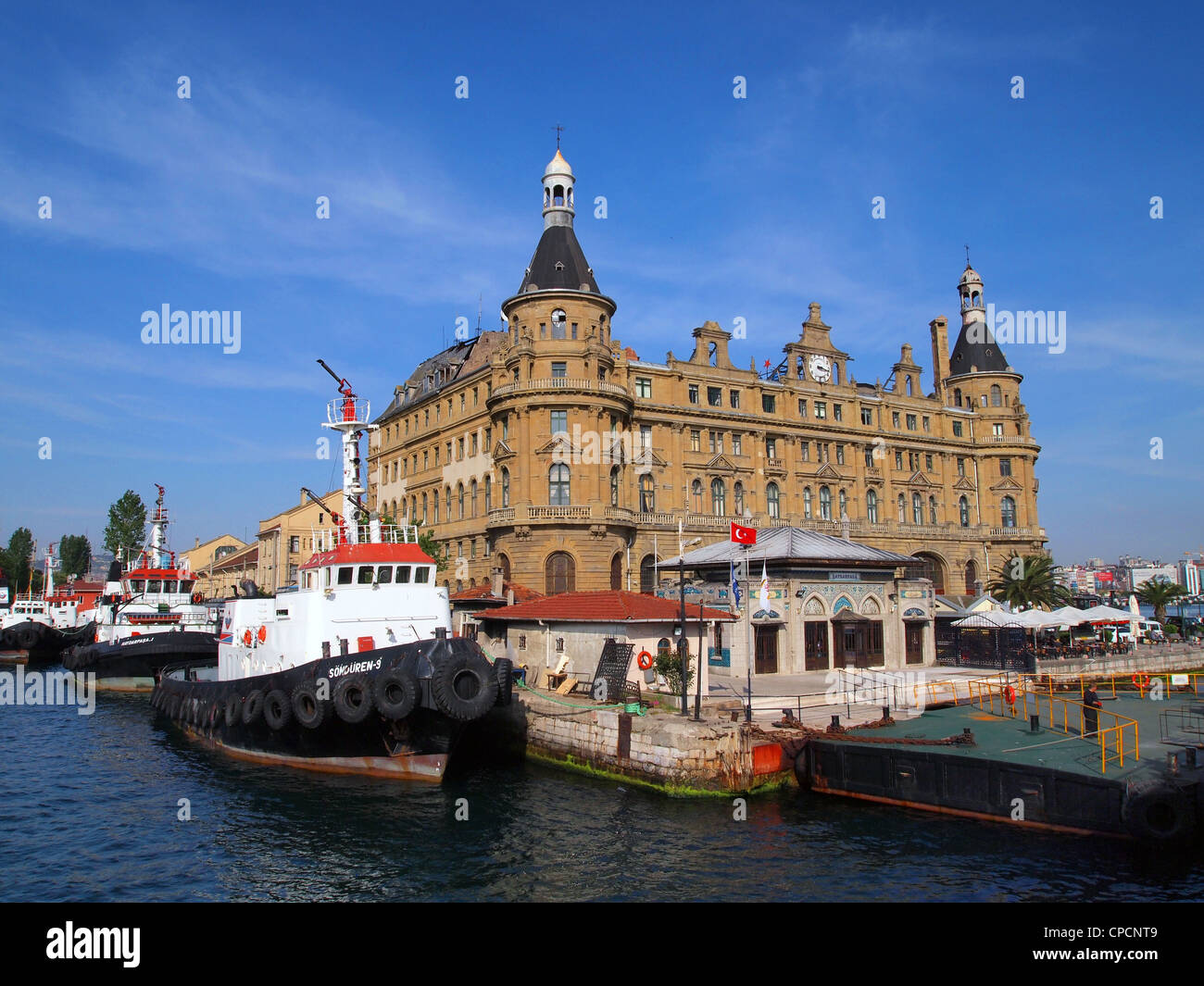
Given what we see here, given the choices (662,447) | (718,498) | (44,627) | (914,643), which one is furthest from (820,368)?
(44,627)

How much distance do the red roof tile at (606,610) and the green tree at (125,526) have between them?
80690mm

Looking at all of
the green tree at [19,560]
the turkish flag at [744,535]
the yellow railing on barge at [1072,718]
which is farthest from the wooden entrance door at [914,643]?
the green tree at [19,560]

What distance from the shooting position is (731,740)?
24.3 metres

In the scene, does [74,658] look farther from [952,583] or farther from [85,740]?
[952,583]

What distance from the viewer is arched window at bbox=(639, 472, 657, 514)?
59.4 meters

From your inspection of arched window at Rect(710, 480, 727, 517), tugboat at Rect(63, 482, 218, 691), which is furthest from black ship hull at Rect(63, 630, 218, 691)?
arched window at Rect(710, 480, 727, 517)

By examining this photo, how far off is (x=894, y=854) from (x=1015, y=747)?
6396 millimetres

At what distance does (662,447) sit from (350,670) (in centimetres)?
3876

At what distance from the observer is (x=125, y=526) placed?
10256 cm

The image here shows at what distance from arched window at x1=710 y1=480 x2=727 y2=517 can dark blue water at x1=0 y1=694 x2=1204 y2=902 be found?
127 ft

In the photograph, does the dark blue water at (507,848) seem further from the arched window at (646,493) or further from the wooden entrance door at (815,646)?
the arched window at (646,493)

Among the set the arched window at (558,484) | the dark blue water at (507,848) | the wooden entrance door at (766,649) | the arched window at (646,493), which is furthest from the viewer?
the arched window at (646,493)

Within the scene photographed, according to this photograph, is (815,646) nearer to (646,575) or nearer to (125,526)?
(646,575)

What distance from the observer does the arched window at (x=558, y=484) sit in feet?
178
